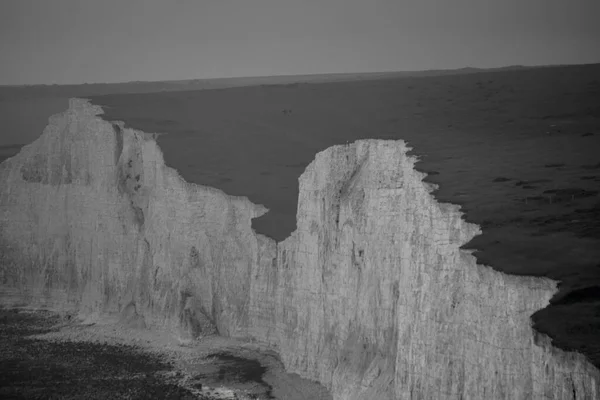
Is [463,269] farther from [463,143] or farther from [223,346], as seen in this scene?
[463,143]

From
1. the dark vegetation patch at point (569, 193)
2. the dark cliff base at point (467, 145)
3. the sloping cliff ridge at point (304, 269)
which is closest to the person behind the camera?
the sloping cliff ridge at point (304, 269)

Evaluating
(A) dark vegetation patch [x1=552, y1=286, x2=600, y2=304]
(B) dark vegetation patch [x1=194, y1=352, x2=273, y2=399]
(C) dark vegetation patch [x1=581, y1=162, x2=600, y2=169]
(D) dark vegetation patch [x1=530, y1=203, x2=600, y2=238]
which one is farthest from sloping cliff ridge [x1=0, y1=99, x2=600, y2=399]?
(C) dark vegetation patch [x1=581, y1=162, x2=600, y2=169]

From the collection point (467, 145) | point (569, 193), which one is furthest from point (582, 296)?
point (467, 145)

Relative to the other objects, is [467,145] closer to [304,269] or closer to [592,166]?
[592,166]

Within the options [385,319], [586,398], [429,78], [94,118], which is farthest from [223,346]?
[429,78]

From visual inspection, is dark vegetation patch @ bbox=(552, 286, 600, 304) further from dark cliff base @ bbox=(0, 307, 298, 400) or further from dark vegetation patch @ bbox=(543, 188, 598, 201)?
dark cliff base @ bbox=(0, 307, 298, 400)

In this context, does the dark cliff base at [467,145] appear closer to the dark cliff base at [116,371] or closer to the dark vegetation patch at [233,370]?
the dark vegetation patch at [233,370]

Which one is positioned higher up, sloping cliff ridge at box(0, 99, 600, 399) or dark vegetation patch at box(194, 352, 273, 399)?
sloping cliff ridge at box(0, 99, 600, 399)

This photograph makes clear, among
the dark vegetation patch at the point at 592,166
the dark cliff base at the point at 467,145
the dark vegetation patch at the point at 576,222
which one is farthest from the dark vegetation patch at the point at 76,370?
the dark vegetation patch at the point at 592,166
